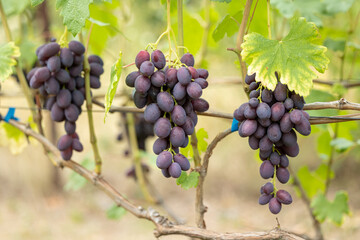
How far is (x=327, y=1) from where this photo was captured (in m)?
1.20

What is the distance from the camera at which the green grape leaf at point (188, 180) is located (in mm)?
726

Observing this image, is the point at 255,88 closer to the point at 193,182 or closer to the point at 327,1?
the point at 193,182

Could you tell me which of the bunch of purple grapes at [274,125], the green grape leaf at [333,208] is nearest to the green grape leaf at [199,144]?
the bunch of purple grapes at [274,125]

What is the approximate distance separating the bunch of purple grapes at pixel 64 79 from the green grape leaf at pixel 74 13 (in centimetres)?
17

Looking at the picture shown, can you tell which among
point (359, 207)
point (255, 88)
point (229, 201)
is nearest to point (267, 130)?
point (255, 88)

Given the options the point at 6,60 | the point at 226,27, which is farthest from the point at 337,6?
the point at 6,60

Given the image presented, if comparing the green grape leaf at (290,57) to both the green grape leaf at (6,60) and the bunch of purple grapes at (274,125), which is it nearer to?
the bunch of purple grapes at (274,125)

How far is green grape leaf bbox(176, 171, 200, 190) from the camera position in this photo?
0.73 metres

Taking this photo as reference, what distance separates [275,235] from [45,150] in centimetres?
76

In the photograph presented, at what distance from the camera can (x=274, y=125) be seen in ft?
1.99

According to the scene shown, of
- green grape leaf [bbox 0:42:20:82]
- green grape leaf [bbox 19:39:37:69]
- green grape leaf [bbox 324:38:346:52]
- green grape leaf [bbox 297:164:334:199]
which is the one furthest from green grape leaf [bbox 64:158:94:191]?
green grape leaf [bbox 324:38:346:52]

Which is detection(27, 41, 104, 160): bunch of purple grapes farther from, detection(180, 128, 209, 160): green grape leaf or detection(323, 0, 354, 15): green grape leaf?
detection(323, 0, 354, 15): green grape leaf

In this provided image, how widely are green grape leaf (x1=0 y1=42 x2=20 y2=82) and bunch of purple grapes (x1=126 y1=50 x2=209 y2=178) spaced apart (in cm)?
38

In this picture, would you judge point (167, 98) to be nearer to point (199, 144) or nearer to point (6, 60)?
point (199, 144)
